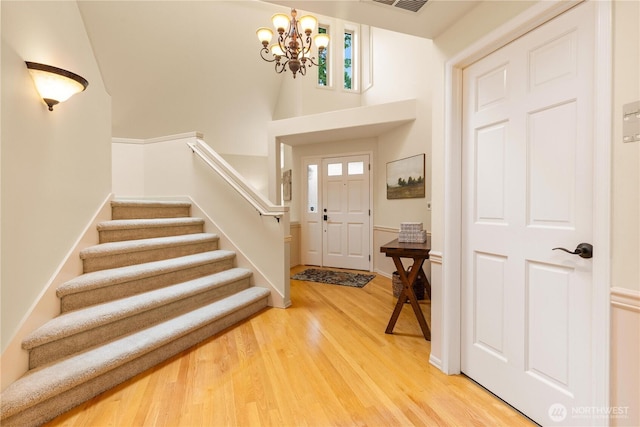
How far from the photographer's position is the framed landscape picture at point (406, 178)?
3.71 metres

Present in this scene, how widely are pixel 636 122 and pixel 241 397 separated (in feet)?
7.09

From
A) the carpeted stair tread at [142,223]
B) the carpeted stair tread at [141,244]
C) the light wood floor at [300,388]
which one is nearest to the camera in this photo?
the light wood floor at [300,388]

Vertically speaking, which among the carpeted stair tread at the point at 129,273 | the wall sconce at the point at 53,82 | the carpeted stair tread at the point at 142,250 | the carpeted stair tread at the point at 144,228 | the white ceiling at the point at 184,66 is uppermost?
the white ceiling at the point at 184,66

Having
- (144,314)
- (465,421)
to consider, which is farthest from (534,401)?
(144,314)

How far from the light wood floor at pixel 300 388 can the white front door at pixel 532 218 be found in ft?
0.93

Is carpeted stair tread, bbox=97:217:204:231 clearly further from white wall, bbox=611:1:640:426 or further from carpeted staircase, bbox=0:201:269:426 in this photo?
white wall, bbox=611:1:640:426

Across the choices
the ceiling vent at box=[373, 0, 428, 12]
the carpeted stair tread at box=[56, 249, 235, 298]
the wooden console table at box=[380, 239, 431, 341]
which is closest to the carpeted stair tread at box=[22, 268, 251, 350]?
the carpeted stair tread at box=[56, 249, 235, 298]

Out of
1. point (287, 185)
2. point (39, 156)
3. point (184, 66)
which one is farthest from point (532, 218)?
point (184, 66)

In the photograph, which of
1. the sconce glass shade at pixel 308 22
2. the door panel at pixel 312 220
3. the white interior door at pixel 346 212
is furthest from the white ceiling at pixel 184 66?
the sconce glass shade at pixel 308 22

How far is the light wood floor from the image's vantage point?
1412 millimetres

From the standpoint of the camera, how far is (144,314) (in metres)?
2.02

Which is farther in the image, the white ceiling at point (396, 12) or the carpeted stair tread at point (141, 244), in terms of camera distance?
the carpeted stair tread at point (141, 244)

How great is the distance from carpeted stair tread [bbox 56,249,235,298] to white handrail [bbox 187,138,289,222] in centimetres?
68

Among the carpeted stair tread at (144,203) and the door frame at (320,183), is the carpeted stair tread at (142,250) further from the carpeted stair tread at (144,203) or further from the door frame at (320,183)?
the door frame at (320,183)
